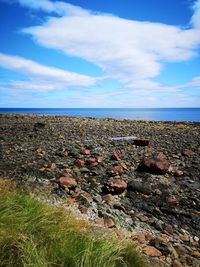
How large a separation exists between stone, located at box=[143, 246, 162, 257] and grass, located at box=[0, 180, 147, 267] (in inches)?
27.8

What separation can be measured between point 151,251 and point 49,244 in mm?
1906

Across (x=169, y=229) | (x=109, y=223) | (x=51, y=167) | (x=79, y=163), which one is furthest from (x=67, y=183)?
(x=169, y=229)

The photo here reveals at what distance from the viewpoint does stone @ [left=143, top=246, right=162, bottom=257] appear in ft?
17.3

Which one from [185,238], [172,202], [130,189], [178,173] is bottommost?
[185,238]

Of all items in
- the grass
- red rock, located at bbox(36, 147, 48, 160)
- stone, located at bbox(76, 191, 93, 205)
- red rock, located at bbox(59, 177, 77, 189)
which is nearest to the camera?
the grass

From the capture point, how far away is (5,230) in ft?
13.8

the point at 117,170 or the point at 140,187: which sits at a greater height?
the point at 117,170

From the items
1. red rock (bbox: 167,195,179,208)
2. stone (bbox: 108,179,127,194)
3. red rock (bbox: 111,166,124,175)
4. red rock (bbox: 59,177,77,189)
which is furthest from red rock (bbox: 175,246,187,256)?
red rock (bbox: 111,166,124,175)

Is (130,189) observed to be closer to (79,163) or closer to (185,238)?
(79,163)

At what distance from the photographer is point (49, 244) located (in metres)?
4.29

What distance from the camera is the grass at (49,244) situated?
3947 mm

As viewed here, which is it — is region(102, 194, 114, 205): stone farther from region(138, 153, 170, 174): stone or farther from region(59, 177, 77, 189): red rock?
region(138, 153, 170, 174): stone

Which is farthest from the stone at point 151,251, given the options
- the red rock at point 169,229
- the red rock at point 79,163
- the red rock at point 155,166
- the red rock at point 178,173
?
the red rock at point 79,163

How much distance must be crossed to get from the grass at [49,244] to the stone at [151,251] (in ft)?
2.31
